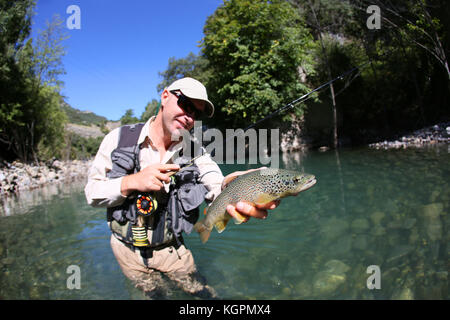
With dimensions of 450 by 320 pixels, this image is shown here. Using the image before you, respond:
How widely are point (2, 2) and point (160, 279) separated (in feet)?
69.7

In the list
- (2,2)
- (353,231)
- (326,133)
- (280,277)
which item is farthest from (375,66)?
(2,2)

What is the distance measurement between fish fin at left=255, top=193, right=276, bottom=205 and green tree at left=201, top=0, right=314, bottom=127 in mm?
18518

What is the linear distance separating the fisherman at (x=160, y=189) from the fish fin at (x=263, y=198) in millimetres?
121

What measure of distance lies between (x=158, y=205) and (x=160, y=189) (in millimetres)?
427

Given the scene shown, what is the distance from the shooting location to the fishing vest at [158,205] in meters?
2.78

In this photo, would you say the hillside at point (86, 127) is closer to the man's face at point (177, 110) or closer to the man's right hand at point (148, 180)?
the man's face at point (177, 110)

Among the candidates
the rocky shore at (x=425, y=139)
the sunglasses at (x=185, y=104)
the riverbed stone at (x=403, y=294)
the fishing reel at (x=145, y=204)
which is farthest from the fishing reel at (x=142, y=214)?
the rocky shore at (x=425, y=139)

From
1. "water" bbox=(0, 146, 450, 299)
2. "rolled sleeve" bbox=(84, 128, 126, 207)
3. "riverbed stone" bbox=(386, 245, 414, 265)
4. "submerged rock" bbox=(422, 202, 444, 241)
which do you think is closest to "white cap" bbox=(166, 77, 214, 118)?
"rolled sleeve" bbox=(84, 128, 126, 207)

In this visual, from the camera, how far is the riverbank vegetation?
18.6 metres

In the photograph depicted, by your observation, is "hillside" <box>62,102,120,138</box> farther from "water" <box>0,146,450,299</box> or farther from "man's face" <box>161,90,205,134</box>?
"man's face" <box>161,90,205,134</box>

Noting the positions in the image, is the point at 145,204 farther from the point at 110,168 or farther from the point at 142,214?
the point at 110,168

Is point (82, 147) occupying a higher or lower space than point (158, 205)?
higher

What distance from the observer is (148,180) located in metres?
2.40

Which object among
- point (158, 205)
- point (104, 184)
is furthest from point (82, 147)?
point (104, 184)
